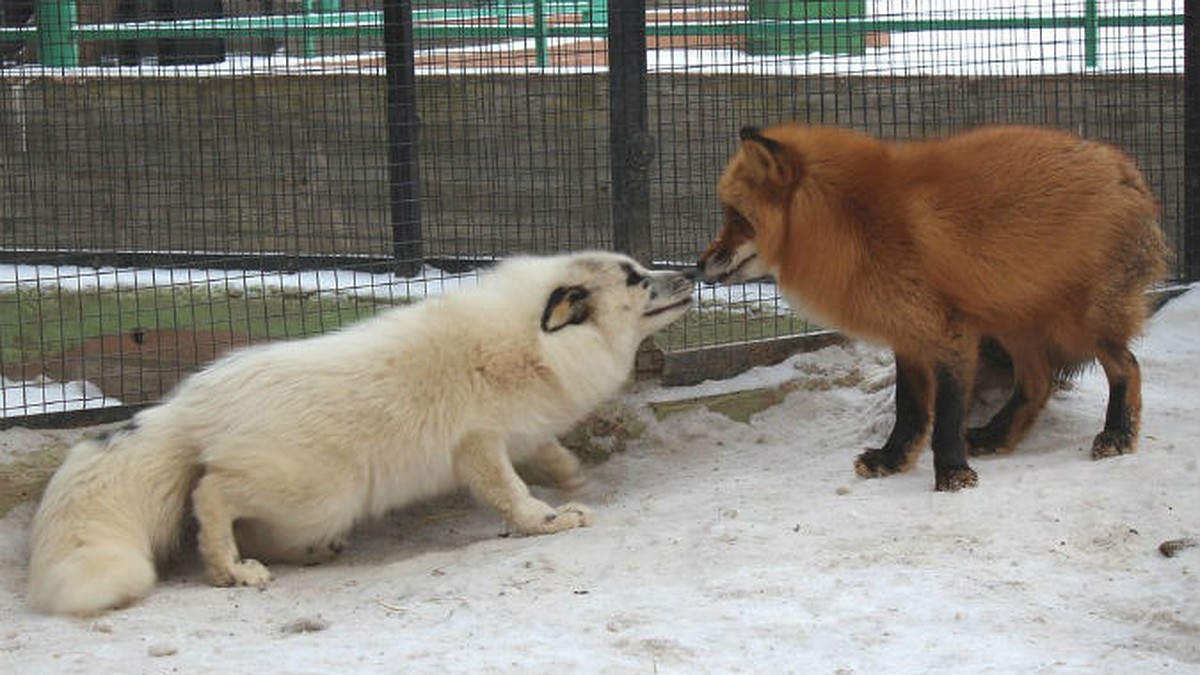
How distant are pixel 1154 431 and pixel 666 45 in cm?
392

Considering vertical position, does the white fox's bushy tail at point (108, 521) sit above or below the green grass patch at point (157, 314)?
below

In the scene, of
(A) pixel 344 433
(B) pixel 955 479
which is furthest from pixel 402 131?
(B) pixel 955 479

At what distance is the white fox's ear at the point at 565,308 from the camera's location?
5934mm

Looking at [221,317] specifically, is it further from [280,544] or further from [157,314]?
[280,544]

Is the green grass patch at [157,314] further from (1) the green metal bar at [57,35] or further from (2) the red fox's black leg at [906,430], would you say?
(2) the red fox's black leg at [906,430]

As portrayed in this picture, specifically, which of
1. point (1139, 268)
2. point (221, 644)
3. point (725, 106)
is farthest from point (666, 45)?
point (221, 644)

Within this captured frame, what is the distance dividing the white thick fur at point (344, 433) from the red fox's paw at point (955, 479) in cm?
130

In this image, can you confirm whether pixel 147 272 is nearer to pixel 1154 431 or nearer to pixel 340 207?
pixel 340 207

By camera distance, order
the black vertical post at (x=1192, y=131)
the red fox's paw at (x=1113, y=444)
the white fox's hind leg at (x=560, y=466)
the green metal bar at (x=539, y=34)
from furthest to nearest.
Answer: the green metal bar at (x=539, y=34)
the black vertical post at (x=1192, y=131)
the white fox's hind leg at (x=560, y=466)
the red fox's paw at (x=1113, y=444)

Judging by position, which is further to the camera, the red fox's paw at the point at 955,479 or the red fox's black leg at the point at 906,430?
the red fox's black leg at the point at 906,430

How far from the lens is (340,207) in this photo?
391 inches

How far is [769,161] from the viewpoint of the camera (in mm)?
5664

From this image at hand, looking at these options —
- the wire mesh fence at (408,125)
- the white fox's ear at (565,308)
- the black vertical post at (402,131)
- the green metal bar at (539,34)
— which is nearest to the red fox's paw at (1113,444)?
the white fox's ear at (565,308)

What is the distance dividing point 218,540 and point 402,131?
3250 mm
